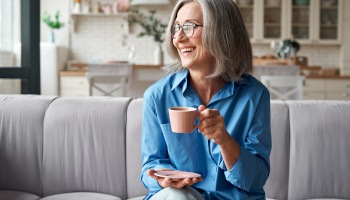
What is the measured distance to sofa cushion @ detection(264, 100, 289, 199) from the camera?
7.97ft

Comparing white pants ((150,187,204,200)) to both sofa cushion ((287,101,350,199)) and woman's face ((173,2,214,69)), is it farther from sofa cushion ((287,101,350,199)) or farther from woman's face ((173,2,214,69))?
sofa cushion ((287,101,350,199))

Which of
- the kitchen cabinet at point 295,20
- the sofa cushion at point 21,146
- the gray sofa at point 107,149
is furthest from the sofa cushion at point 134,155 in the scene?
the kitchen cabinet at point 295,20

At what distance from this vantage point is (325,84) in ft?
22.9

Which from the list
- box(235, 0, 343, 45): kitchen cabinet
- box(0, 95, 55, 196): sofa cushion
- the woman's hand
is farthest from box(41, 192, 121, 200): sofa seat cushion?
box(235, 0, 343, 45): kitchen cabinet

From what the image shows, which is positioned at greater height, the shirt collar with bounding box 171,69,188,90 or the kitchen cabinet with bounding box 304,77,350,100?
the shirt collar with bounding box 171,69,188,90

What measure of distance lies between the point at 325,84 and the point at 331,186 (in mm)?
4755

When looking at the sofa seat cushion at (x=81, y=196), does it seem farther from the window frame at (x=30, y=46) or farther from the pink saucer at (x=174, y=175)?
the window frame at (x=30, y=46)

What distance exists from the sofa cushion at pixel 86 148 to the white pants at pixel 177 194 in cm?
96

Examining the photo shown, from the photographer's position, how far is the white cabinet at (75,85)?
24.1ft

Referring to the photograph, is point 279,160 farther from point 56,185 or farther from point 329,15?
point 329,15

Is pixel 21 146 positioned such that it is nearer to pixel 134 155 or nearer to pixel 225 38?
pixel 134 155

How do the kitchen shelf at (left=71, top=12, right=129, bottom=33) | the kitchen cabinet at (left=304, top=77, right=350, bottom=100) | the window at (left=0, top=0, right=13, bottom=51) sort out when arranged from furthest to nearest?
the kitchen shelf at (left=71, top=12, right=129, bottom=33) < the kitchen cabinet at (left=304, top=77, right=350, bottom=100) < the window at (left=0, top=0, right=13, bottom=51)

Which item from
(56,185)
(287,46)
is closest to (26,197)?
(56,185)

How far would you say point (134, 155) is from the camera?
97.9 inches
